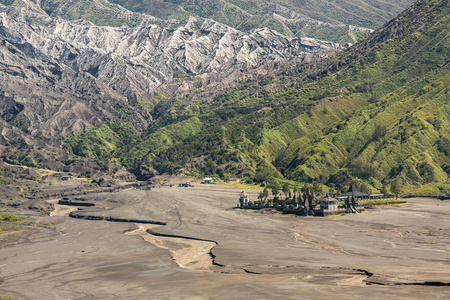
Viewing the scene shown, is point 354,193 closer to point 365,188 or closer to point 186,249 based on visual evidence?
point 365,188

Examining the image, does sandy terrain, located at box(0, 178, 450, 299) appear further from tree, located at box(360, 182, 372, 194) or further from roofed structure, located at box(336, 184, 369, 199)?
tree, located at box(360, 182, 372, 194)

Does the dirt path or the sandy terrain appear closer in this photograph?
the sandy terrain

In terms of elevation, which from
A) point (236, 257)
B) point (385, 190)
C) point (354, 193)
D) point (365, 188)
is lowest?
point (236, 257)

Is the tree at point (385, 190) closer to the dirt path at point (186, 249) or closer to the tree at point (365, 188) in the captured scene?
the tree at point (365, 188)

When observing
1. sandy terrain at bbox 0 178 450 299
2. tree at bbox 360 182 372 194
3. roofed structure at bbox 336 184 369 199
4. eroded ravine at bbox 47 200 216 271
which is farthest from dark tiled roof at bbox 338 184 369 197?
eroded ravine at bbox 47 200 216 271

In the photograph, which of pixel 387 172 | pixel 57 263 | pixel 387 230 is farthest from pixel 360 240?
pixel 387 172

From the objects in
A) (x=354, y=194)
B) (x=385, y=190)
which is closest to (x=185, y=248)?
(x=354, y=194)

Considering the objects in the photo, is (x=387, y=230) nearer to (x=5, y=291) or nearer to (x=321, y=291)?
(x=321, y=291)
